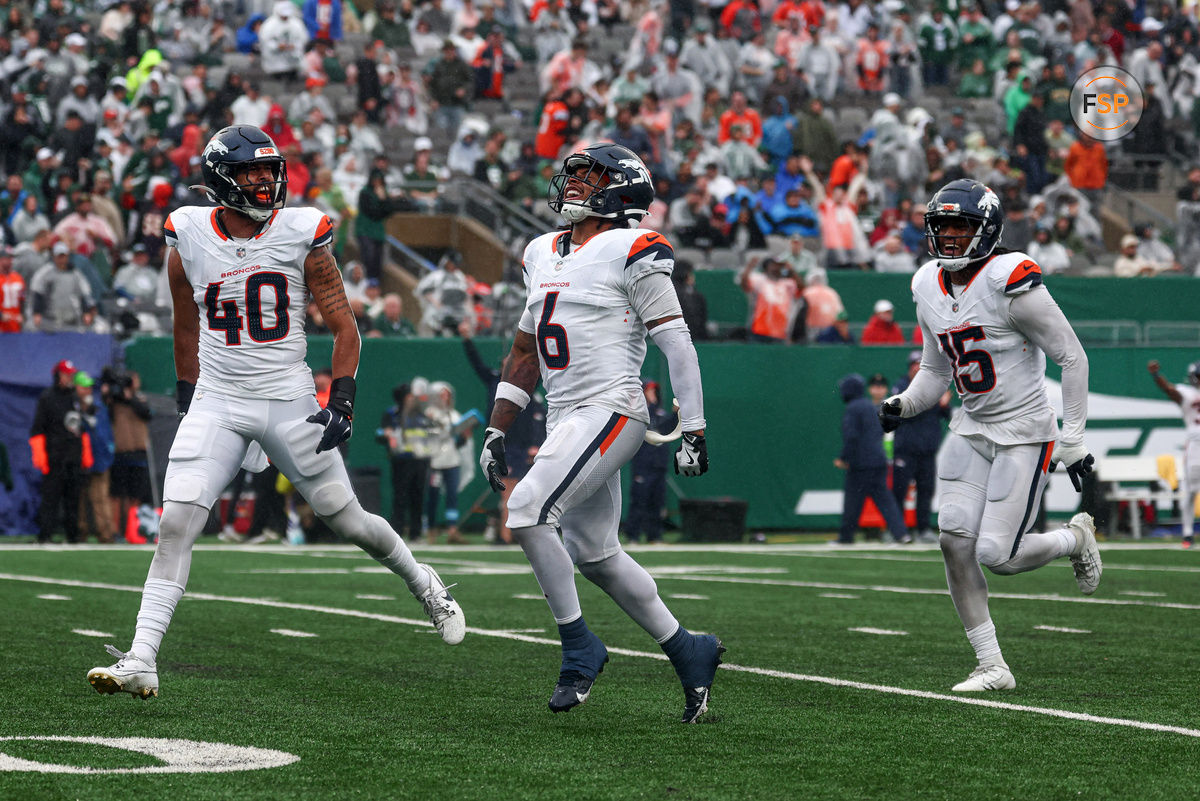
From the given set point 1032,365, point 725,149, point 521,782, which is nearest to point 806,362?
point 725,149

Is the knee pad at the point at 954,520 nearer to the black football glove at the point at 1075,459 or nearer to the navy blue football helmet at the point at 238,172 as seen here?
the black football glove at the point at 1075,459

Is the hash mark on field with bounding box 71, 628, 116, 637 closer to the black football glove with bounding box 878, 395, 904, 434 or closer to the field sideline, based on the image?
the field sideline

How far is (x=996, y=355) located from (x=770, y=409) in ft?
35.8

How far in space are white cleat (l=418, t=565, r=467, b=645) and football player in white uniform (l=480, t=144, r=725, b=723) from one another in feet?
3.33

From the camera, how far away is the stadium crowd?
1870 cm

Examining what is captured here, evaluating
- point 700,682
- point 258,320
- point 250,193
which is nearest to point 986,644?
point 700,682

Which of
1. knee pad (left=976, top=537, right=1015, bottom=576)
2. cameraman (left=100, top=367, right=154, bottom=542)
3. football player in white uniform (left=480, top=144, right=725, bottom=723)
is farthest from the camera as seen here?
cameraman (left=100, top=367, right=154, bottom=542)

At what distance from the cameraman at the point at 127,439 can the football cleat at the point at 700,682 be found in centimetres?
1128

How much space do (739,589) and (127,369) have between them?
781 cm

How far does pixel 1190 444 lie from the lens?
16.8 m

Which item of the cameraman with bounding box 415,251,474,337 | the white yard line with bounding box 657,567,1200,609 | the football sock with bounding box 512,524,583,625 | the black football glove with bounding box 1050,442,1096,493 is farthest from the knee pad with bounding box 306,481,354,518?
the cameraman with bounding box 415,251,474,337

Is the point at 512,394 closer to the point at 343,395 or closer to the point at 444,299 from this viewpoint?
the point at 343,395

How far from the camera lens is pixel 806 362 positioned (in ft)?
59.3

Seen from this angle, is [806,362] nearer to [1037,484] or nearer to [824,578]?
[824,578]
